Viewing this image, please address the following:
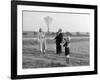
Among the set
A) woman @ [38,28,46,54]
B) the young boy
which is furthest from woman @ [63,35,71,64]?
woman @ [38,28,46,54]

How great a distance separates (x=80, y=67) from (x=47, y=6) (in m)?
0.64

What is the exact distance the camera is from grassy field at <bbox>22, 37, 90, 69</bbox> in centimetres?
151

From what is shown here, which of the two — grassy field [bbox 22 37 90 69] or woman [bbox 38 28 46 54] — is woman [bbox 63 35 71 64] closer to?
grassy field [bbox 22 37 90 69]

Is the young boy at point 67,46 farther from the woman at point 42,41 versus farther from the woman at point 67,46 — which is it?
the woman at point 42,41

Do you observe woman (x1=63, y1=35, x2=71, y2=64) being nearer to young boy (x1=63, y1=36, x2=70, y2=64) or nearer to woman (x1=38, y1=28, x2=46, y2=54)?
young boy (x1=63, y1=36, x2=70, y2=64)

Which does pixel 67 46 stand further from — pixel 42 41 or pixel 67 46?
pixel 42 41

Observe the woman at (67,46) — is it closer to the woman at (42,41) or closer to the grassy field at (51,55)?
the grassy field at (51,55)

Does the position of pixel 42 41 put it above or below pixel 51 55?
above

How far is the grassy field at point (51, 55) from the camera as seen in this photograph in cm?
151

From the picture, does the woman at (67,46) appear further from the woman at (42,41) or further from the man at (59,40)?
Answer: the woman at (42,41)

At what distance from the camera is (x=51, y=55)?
5.15 ft

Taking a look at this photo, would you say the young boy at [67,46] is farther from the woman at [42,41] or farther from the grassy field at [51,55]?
the woman at [42,41]

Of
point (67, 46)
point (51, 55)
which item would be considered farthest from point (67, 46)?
point (51, 55)

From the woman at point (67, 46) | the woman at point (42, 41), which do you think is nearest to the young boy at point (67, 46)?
the woman at point (67, 46)
